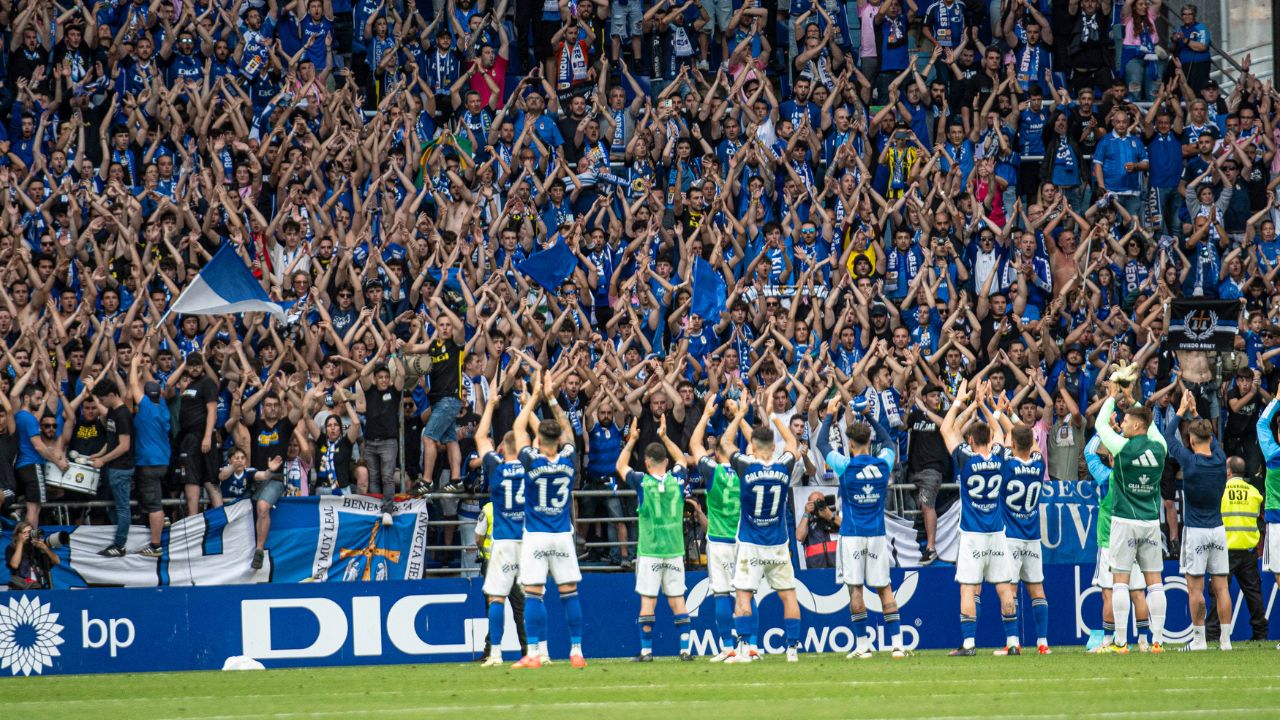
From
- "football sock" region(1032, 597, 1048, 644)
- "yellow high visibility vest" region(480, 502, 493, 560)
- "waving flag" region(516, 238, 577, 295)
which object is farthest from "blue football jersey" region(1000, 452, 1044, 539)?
"waving flag" region(516, 238, 577, 295)

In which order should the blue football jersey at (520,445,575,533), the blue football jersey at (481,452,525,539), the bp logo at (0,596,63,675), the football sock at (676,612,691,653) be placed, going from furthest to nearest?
1. the bp logo at (0,596,63,675)
2. the football sock at (676,612,691,653)
3. the blue football jersey at (481,452,525,539)
4. the blue football jersey at (520,445,575,533)

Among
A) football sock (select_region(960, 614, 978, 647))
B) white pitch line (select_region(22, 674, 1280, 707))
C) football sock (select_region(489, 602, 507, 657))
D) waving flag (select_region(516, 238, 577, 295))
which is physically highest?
waving flag (select_region(516, 238, 577, 295))

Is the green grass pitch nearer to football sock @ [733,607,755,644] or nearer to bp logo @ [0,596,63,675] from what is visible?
football sock @ [733,607,755,644]

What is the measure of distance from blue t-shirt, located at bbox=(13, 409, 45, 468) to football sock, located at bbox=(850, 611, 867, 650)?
8919 mm

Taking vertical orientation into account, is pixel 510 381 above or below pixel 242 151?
below

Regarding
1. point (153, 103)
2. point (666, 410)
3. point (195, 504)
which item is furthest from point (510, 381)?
point (153, 103)

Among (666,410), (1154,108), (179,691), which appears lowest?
(179,691)

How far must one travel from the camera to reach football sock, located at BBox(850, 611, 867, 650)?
1605 centimetres

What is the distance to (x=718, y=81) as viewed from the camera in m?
25.0

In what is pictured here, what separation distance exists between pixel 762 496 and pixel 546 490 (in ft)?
6.77

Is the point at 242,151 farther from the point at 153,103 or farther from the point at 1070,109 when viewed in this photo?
the point at 1070,109

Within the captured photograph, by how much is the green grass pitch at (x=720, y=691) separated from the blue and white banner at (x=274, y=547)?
8.12 ft

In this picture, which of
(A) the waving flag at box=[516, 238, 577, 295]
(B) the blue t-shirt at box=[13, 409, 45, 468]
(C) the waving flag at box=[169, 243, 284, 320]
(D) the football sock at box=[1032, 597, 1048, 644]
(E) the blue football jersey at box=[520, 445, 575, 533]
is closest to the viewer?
(E) the blue football jersey at box=[520, 445, 575, 533]

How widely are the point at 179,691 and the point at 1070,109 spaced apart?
1634cm
